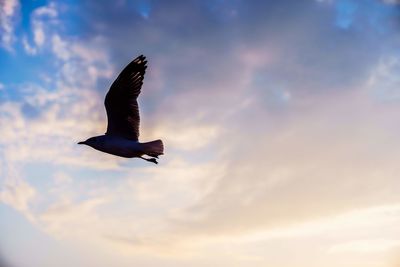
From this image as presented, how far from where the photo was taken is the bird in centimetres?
1277

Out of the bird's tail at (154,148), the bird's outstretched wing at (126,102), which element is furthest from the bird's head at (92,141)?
the bird's tail at (154,148)

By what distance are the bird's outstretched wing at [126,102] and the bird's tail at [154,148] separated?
1338 mm

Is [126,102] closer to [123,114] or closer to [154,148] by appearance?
[123,114]

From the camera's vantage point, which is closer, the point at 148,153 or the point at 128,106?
the point at 148,153

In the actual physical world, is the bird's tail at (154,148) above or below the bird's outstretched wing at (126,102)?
below

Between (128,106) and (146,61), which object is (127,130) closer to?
(128,106)

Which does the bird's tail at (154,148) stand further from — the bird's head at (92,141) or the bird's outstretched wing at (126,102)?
the bird's head at (92,141)

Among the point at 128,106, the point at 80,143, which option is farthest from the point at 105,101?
the point at 80,143

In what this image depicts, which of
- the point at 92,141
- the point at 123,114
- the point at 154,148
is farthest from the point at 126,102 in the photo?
the point at 154,148

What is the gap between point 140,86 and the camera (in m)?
13.4

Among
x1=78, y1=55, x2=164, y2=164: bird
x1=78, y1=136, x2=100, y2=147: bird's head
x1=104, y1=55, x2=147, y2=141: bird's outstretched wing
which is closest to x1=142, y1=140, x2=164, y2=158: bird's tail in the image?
x1=78, y1=55, x2=164, y2=164: bird

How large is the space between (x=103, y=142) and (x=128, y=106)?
4.87ft

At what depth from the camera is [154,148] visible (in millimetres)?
12180

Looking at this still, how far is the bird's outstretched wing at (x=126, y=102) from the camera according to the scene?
517 inches
